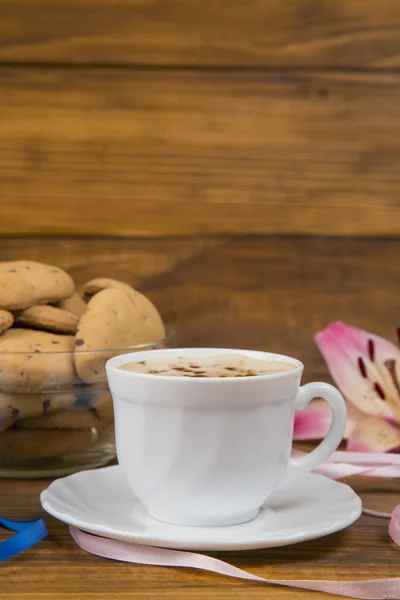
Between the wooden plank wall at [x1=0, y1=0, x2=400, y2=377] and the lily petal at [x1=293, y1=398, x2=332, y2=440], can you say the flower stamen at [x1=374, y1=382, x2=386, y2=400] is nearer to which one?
the lily petal at [x1=293, y1=398, x2=332, y2=440]

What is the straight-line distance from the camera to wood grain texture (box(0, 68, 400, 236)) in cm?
95

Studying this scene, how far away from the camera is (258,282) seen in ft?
3.23

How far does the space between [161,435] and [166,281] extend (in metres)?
0.49

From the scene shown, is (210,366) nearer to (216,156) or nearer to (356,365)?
(356,365)

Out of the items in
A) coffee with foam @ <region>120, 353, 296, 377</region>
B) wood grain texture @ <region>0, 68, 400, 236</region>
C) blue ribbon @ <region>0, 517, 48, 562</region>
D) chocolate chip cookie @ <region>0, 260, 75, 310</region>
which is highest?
wood grain texture @ <region>0, 68, 400, 236</region>

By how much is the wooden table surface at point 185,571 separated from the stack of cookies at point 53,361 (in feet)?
0.44

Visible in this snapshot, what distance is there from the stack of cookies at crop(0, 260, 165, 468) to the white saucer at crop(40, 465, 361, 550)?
0.08 metres

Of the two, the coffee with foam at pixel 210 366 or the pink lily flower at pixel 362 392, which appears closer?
the coffee with foam at pixel 210 366

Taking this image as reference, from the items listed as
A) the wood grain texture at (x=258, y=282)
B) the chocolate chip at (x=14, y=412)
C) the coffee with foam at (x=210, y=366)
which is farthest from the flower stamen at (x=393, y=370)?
the chocolate chip at (x=14, y=412)

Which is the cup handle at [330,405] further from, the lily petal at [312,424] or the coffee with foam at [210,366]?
the lily petal at [312,424]

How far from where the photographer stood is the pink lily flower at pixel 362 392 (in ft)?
2.51

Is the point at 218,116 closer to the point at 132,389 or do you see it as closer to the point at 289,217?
the point at 289,217

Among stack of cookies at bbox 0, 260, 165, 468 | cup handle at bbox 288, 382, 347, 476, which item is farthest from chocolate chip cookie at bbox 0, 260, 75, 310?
cup handle at bbox 288, 382, 347, 476

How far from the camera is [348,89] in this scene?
3.18 ft
